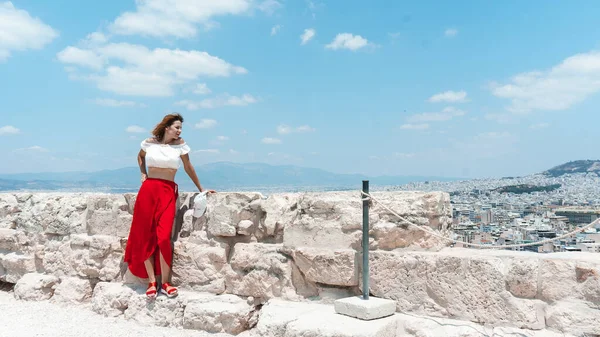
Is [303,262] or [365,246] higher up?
[365,246]

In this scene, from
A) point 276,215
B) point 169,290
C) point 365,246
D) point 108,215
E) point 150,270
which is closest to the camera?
point 365,246

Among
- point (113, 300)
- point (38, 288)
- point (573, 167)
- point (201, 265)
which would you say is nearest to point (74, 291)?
point (38, 288)

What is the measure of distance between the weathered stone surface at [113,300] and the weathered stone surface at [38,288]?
80cm

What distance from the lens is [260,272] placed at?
13.2ft

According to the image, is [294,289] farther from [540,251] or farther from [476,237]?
[540,251]

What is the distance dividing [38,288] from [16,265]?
59 cm

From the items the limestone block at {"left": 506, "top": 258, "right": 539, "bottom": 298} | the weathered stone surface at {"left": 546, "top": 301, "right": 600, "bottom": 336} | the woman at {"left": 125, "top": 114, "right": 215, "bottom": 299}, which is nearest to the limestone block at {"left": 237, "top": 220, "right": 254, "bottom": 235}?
the woman at {"left": 125, "top": 114, "right": 215, "bottom": 299}

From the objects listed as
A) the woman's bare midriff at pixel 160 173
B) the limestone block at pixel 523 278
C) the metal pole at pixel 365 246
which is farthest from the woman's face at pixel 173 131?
the limestone block at pixel 523 278

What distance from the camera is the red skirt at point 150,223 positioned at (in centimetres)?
440

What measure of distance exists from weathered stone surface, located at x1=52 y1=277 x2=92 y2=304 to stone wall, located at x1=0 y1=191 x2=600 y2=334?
0.01 meters

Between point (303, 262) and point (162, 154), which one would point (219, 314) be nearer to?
point (303, 262)

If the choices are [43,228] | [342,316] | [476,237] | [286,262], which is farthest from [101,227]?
[476,237]

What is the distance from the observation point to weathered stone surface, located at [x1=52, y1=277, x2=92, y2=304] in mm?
4864

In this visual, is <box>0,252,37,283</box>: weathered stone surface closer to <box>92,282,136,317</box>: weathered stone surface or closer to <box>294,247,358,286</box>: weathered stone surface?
<box>92,282,136,317</box>: weathered stone surface
